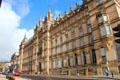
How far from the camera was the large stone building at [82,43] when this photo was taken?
24031 mm

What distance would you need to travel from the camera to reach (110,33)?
2450 cm

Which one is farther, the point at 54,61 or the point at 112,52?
the point at 54,61

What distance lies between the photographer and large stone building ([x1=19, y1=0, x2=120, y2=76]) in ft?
78.8

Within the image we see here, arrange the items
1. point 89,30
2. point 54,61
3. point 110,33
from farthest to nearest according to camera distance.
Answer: point 54,61, point 89,30, point 110,33

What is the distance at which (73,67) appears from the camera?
111 feet

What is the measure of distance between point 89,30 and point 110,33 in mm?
7376

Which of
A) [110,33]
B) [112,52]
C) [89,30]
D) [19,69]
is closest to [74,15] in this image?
[89,30]

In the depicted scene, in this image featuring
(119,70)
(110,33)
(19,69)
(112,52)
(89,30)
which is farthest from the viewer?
(19,69)

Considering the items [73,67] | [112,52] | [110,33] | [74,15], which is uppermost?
[74,15]

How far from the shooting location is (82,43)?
32.7m

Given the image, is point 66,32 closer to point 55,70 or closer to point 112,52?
point 55,70

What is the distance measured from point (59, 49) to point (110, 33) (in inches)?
848

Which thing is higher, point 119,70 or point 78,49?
point 78,49

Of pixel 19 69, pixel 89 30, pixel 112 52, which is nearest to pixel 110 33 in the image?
pixel 112 52
